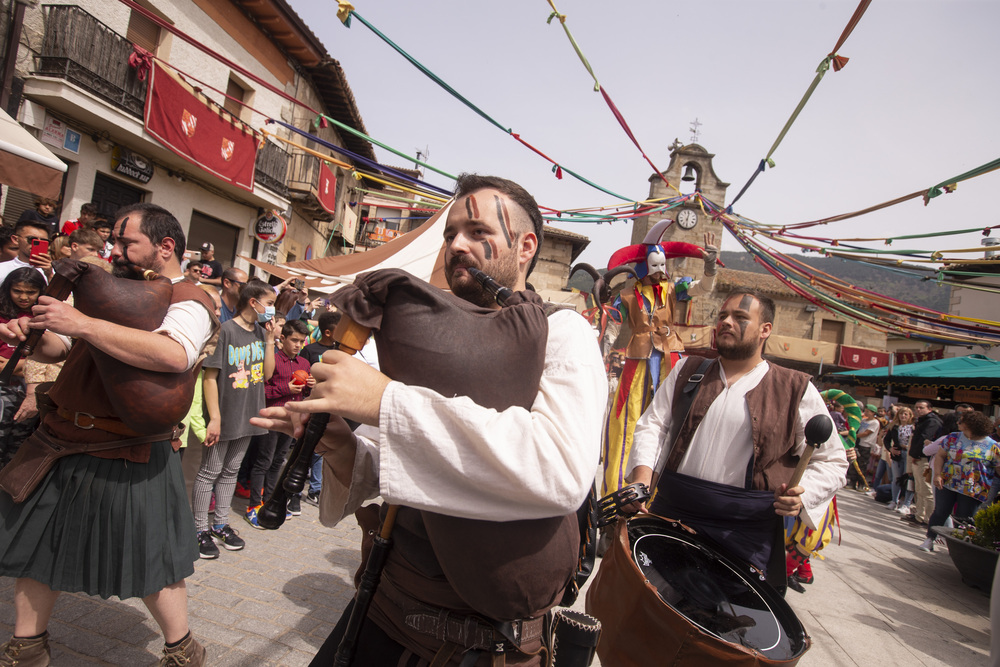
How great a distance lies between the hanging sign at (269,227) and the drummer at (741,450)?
14900mm

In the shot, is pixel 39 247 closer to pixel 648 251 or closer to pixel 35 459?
pixel 35 459

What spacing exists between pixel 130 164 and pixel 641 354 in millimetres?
11522

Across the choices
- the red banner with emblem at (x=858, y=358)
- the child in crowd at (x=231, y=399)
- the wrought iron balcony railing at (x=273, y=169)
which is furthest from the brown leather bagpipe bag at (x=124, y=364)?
the red banner with emblem at (x=858, y=358)

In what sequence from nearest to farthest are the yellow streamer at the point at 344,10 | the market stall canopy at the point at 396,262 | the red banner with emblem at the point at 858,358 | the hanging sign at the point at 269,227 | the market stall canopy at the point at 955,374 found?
the yellow streamer at the point at 344,10, the market stall canopy at the point at 396,262, the market stall canopy at the point at 955,374, the hanging sign at the point at 269,227, the red banner with emblem at the point at 858,358

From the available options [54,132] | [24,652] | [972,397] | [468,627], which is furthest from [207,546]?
[972,397]

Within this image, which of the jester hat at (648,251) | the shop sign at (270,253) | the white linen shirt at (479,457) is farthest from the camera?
the shop sign at (270,253)

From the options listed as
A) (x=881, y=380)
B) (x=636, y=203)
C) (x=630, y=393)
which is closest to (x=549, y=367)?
(x=630, y=393)

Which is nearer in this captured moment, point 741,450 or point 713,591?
point 713,591

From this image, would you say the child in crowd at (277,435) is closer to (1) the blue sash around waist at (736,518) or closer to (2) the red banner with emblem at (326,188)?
(1) the blue sash around waist at (736,518)

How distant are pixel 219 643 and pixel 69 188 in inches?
420

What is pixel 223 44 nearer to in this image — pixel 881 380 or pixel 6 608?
pixel 6 608

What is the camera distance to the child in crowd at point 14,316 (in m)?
3.48

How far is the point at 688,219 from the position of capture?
29672 millimetres

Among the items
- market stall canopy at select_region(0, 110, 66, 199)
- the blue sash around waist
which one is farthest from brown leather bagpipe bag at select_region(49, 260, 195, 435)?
market stall canopy at select_region(0, 110, 66, 199)
